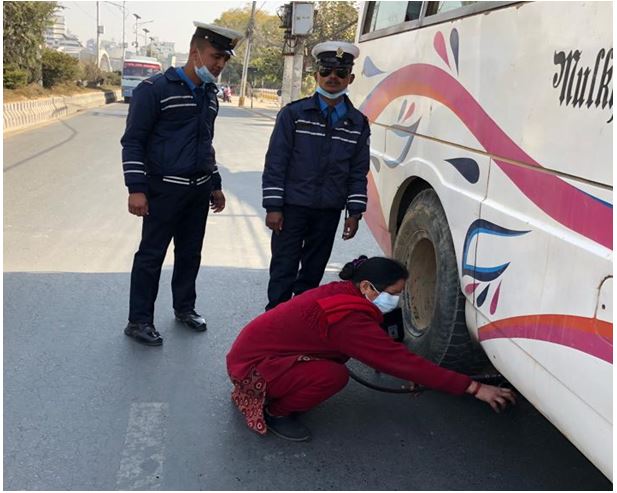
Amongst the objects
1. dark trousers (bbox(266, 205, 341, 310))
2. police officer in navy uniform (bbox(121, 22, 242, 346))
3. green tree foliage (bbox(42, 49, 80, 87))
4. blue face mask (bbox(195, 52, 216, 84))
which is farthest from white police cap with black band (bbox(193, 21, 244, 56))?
green tree foliage (bbox(42, 49, 80, 87))

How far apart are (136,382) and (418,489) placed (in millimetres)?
1573

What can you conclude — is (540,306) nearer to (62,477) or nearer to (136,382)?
Result: (62,477)

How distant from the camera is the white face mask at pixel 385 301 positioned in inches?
113

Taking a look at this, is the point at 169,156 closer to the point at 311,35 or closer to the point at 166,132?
the point at 166,132

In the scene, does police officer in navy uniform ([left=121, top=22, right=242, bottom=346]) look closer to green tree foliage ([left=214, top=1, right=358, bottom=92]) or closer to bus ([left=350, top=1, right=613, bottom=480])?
bus ([left=350, top=1, right=613, bottom=480])

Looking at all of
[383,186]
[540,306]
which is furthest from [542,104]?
[383,186]

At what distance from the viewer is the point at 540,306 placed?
7.03 feet

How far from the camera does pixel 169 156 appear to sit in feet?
12.0

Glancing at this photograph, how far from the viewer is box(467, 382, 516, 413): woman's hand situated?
264 centimetres

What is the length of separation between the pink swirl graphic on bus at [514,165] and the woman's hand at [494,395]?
86 centimetres

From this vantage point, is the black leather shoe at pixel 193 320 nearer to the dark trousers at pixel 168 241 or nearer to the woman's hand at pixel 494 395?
the dark trousers at pixel 168 241

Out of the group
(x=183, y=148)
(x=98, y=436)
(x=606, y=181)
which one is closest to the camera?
(x=606, y=181)

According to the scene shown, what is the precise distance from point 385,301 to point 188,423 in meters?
1.09

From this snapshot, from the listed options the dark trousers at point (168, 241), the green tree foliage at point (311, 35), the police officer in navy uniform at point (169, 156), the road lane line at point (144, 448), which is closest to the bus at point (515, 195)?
the police officer in navy uniform at point (169, 156)
